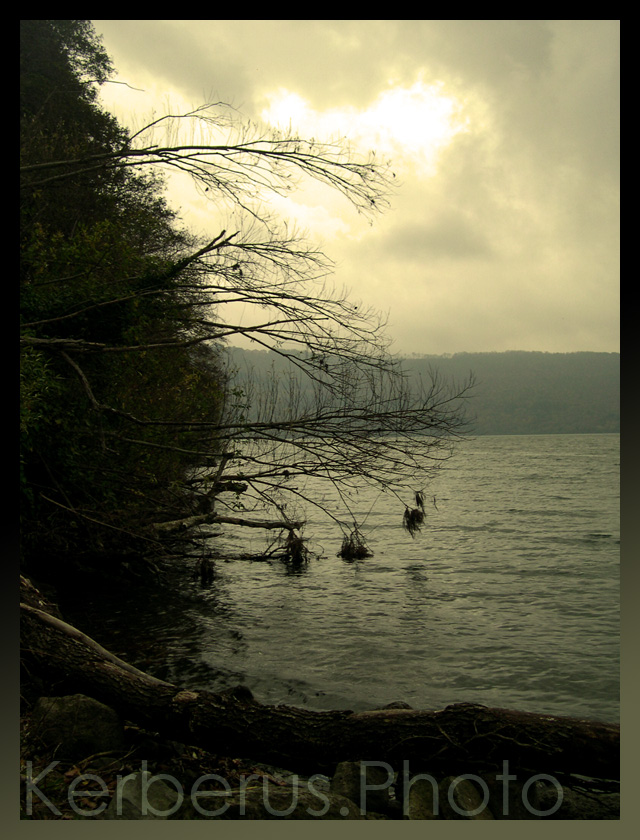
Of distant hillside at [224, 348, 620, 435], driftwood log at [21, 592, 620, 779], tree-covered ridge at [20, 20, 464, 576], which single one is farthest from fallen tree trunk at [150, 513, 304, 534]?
distant hillside at [224, 348, 620, 435]

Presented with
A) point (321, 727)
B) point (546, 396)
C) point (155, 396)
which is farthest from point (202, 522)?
point (546, 396)

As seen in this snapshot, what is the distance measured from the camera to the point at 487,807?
17.4ft

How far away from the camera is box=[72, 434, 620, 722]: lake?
29.8 ft

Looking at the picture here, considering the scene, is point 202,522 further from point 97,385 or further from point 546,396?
point 546,396

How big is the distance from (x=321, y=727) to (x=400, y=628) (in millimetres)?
6633

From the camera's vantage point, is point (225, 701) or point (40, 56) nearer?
point (225, 701)

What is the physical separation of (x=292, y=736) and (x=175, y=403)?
10042 mm

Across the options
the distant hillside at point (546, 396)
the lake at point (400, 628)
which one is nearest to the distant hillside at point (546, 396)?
the distant hillside at point (546, 396)

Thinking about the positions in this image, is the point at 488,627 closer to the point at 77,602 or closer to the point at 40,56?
the point at 77,602

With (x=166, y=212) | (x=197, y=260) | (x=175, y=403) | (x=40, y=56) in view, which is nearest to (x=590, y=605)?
(x=175, y=403)

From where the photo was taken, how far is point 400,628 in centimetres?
1217

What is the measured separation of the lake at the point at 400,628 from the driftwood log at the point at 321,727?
8.52 feet

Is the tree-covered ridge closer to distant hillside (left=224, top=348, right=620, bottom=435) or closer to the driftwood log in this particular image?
the driftwood log

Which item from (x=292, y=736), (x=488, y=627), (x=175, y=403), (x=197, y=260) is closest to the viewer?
(x=292, y=736)
